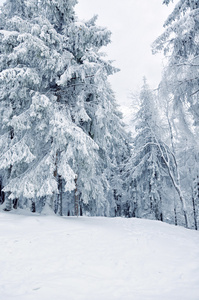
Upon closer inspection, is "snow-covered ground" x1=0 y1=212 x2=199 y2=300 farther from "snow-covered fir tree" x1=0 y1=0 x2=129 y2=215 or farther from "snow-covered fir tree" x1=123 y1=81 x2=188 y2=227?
"snow-covered fir tree" x1=123 y1=81 x2=188 y2=227

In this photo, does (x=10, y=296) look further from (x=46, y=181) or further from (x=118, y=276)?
(x=46, y=181)

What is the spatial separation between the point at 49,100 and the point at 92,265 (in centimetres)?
642

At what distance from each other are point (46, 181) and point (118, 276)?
494 centimetres

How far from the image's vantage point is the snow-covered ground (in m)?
3.09

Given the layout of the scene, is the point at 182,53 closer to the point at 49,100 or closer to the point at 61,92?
the point at 49,100

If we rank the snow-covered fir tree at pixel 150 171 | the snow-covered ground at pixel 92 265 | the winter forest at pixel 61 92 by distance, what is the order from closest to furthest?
1. the snow-covered ground at pixel 92 265
2. the winter forest at pixel 61 92
3. the snow-covered fir tree at pixel 150 171

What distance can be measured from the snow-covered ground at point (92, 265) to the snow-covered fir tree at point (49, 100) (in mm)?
2303

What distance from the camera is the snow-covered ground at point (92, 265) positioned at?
3.09 metres

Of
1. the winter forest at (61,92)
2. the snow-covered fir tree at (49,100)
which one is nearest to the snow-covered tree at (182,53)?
the winter forest at (61,92)

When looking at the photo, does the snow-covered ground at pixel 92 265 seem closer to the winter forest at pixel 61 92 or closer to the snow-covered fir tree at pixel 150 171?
the winter forest at pixel 61 92

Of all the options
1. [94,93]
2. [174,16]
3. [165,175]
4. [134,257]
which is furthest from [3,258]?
[165,175]

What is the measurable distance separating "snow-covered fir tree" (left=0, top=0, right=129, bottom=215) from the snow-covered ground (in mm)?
2303

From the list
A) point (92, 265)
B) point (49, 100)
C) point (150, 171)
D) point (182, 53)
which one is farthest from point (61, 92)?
point (150, 171)

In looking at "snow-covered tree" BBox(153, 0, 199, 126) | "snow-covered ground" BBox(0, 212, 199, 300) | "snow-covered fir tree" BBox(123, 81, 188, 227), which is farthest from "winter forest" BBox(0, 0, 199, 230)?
"snow-covered fir tree" BBox(123, 81, 188, 227)
